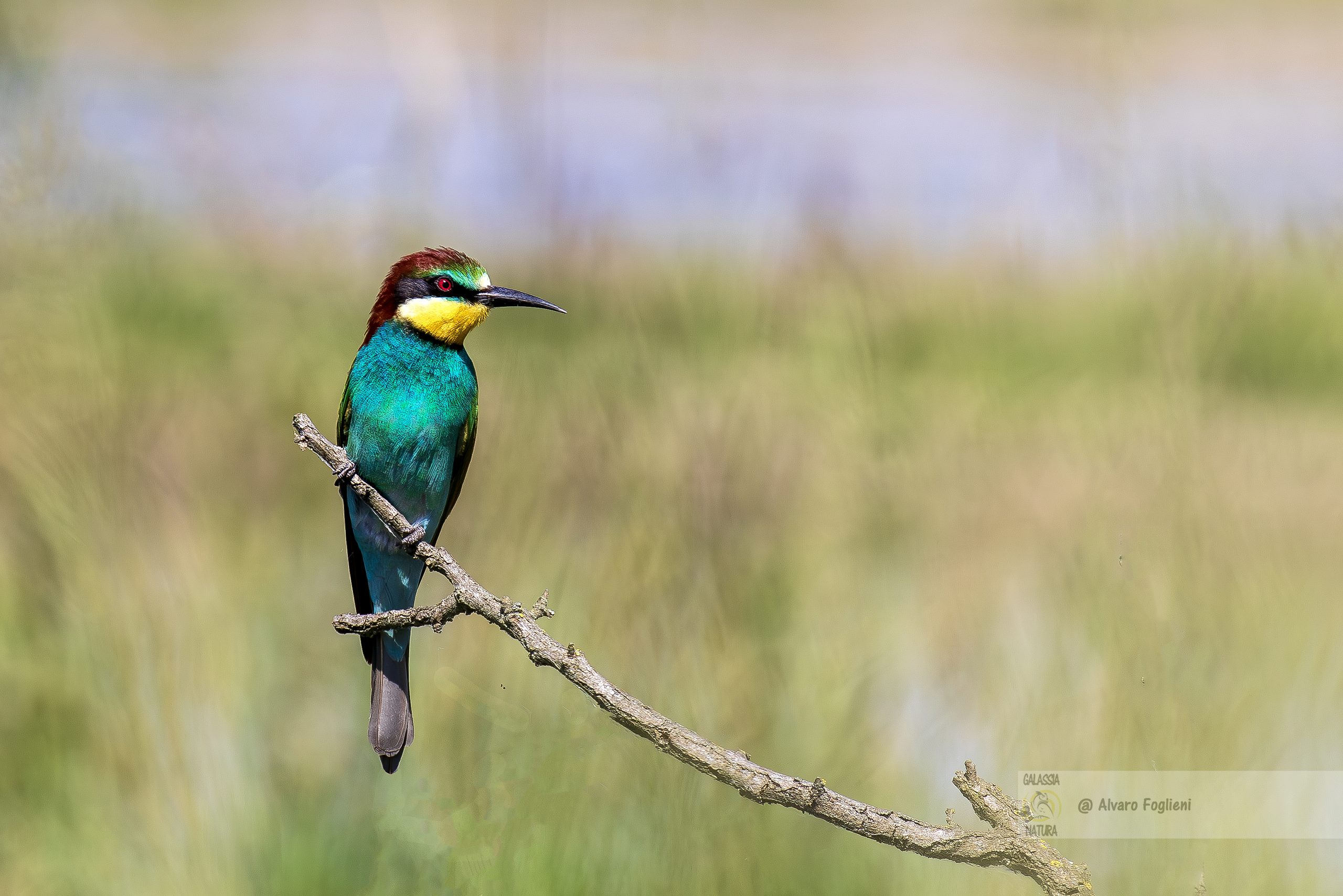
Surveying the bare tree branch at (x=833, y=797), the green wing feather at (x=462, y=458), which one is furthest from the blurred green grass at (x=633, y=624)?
the bare tree branch at (x=833, y=797)

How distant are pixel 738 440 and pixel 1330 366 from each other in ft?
9.27

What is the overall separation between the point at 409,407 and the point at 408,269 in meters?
0.21

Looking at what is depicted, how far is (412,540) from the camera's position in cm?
116

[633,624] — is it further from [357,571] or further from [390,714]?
[357,571]

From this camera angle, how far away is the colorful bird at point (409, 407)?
63.2 inches

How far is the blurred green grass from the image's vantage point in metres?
1.51

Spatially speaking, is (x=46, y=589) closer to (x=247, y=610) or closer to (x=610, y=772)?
(x=247, y=610)

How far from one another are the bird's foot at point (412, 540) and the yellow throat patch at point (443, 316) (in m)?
0.45

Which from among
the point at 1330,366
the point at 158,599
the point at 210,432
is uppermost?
the point at 1330,366

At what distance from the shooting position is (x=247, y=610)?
179 centimetres

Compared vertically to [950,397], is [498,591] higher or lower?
lower

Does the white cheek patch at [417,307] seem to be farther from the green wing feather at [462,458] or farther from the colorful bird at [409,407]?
the green wing feather at [462,458]

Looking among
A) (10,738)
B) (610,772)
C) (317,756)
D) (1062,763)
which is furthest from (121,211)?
(1062,763)

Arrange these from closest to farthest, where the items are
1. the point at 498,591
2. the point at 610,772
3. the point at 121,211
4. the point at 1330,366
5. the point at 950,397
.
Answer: the point at 610,772, the point at 498,591, the point at 121,211, the point at 950,397, the point at 1330,366
